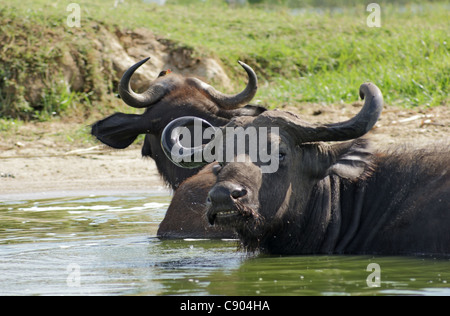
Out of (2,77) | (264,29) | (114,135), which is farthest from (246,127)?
(264,29)

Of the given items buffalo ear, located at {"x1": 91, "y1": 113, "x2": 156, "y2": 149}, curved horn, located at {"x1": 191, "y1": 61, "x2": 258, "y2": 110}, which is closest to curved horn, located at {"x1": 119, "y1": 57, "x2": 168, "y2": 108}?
buffalo ear, located at {"x1": 91, "y1": 113, "x2": 156, "y2": 149}

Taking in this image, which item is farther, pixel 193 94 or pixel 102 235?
pixel 193 94

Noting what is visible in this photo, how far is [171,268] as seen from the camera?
23.1 feet

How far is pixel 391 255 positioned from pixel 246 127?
158 cm

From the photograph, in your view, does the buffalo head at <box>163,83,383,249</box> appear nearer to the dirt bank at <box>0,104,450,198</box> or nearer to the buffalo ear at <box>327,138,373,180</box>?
the buffalo ear at <box>327,138,373,180</box>

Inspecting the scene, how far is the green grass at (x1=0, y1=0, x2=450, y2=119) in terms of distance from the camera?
15523 millimetres

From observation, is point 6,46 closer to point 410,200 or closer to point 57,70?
point 57,70

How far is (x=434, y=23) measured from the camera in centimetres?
2028

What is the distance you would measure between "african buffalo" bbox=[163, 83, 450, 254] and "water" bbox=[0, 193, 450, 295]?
196 mm

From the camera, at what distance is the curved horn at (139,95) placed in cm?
973

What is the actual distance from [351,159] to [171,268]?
169 centimetres

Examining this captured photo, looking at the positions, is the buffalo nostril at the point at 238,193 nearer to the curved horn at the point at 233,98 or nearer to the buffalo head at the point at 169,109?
the buffalo head at the point at 169,109

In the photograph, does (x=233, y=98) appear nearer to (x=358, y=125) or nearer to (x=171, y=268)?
(x=358, y=125)

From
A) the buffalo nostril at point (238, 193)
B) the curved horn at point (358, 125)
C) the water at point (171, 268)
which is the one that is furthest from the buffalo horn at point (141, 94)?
the buffalo nostril at point (238, 193)
